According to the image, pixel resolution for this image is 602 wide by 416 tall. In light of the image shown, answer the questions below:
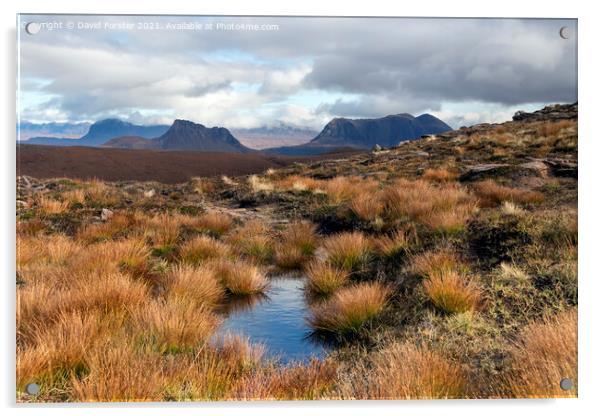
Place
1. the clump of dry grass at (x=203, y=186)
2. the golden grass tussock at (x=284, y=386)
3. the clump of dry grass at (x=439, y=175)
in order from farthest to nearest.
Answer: the clump of dry grass at (x=203, y=186) → the clump of dry grass at (x=439, y=175) → the golden grass tussock at (x=284, y=386)

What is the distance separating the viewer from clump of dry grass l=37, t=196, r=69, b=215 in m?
7.15

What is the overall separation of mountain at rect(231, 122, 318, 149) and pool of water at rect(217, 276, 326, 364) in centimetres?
168

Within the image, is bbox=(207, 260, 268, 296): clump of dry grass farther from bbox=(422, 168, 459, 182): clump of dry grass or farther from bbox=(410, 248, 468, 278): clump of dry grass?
bbox=(422, 168, 459, 182): clump of dry grass

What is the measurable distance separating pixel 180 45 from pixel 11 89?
1.58 metres

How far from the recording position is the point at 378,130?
630cm

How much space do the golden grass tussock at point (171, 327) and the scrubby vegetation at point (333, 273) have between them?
0.6 inches

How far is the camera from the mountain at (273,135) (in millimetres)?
5727

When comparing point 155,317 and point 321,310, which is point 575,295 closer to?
point 321,310

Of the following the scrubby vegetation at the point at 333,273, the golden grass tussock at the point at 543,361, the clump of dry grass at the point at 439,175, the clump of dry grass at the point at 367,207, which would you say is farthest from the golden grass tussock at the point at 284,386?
the clump of dry grass at the point at 439,175

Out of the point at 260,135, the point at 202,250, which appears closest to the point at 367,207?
the point at 260,135

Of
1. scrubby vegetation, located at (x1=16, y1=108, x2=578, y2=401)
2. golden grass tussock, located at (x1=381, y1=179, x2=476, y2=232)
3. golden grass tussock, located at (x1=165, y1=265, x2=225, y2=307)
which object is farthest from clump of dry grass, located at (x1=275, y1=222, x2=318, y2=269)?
golden grass tussock, located at (x1=165, y1=265, x2=225, y2=307)

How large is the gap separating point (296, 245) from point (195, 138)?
202 centimetres

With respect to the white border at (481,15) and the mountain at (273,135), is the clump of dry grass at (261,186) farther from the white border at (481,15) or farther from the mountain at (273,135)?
the white border at (481,15)

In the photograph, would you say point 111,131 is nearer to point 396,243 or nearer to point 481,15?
point 396,243
